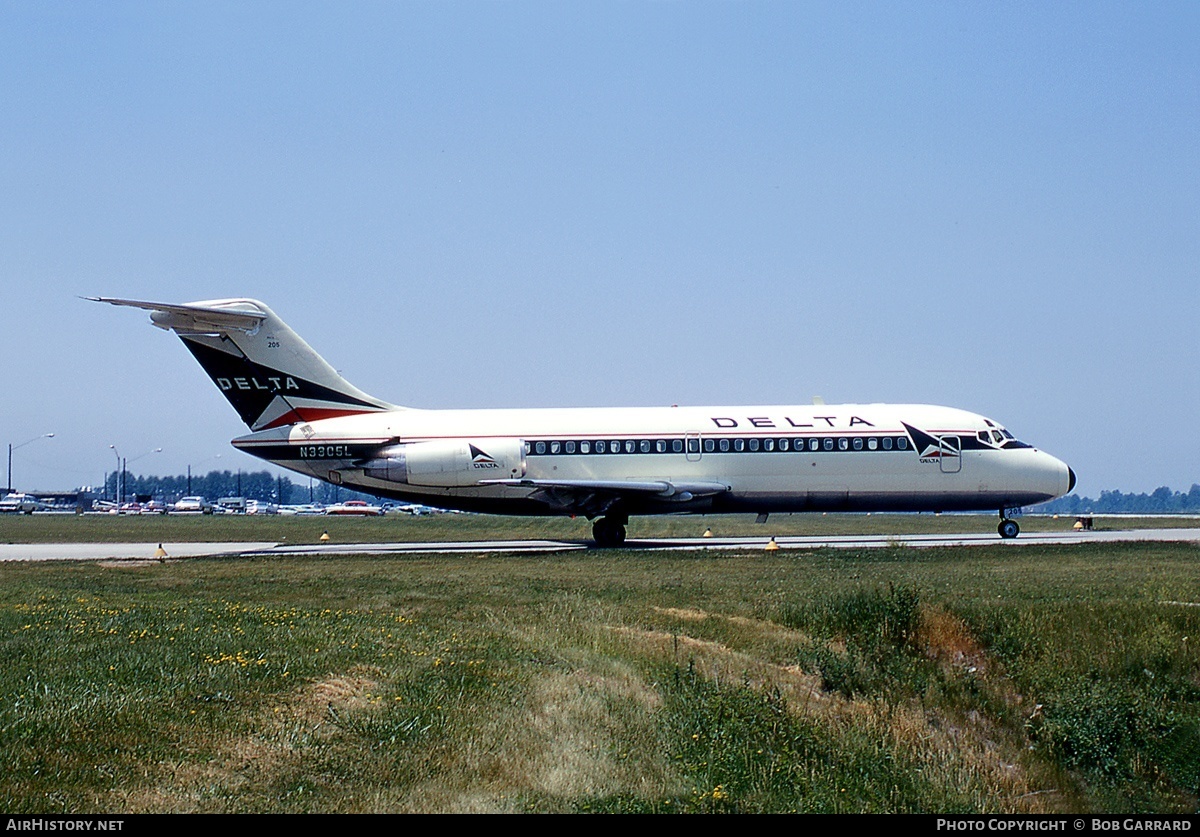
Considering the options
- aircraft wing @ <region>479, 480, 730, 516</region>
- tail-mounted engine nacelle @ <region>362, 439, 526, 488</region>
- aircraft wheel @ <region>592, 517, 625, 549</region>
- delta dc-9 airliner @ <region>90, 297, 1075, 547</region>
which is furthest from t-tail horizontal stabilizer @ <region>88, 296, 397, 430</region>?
aircraft wheel @ <region>592, 517, 625, 549</region>

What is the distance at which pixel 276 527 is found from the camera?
56250 millimetres

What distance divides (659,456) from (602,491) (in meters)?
2.11

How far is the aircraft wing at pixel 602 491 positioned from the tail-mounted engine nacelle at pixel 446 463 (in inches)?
16.8

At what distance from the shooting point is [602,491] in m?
33.8

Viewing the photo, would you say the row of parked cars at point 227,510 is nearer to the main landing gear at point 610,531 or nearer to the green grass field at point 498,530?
the green grass field at point 498,530

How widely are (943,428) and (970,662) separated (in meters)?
21.0

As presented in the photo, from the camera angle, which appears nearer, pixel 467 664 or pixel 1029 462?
pixel 467 664

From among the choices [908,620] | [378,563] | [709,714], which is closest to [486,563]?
[378,563]

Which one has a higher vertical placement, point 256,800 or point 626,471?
point 626,471

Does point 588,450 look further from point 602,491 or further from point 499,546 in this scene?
point 499,546

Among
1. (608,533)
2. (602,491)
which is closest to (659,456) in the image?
(602,491)

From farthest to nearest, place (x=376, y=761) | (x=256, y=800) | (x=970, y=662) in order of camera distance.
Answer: (x=970, y=662)
(x=376, y=761)
(x=256, y=800)
